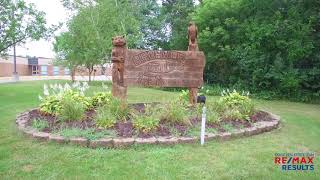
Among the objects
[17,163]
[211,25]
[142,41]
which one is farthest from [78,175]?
[142,41]

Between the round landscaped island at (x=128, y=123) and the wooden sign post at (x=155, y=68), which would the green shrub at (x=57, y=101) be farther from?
the wooden sign post at (x=155, y=68)

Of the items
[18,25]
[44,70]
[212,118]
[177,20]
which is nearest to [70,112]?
[212,118]

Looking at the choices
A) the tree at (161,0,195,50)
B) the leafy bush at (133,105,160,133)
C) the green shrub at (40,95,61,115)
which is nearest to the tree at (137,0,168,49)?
the tree at (161,0,195,50)

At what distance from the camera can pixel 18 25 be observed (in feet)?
43.1

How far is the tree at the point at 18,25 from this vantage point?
42.3 feet

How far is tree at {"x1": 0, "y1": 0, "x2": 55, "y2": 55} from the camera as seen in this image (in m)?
12.9

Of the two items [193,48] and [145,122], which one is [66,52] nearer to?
[193,48]

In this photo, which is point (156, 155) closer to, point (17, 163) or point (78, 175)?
point (78, 175)

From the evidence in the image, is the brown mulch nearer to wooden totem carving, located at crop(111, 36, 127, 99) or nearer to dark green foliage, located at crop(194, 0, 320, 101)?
wooden totem carving, located at crop(111, 36, 127, 99)

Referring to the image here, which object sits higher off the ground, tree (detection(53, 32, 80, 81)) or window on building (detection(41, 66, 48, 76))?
tree (detection(53, 32, 80, 81))

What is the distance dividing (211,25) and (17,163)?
15.1 metres

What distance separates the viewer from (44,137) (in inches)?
232

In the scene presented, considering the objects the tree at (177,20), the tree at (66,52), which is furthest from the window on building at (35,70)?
the tree at (177,20)

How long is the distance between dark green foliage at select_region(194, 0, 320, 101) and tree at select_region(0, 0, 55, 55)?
7960 mm
